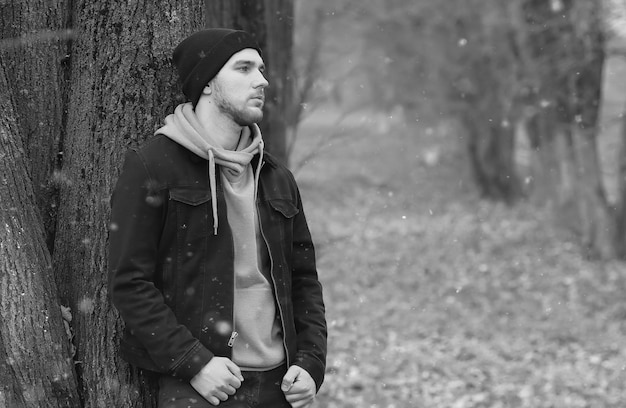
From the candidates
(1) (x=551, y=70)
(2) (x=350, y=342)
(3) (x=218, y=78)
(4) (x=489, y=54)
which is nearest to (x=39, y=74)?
(3) (x=218, y=78)

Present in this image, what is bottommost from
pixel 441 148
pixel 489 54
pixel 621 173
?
pixel 441 148

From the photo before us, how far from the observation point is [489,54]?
22062mm

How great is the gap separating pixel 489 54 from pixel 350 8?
12.0 feet

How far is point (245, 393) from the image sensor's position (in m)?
3.59

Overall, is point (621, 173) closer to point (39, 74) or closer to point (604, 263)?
point (604, 263)

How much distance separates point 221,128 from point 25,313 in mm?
1081

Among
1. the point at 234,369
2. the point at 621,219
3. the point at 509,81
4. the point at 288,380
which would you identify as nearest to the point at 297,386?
the point at 288,380

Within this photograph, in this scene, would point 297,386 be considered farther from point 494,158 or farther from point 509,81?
point 494,158

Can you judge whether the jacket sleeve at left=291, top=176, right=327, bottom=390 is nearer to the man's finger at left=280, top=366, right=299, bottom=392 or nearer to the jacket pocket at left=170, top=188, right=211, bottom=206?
the man's finger at left=280, top=366, right=299, bottom=392

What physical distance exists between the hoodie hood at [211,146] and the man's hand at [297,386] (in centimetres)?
64

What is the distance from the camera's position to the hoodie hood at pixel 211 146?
3527 millimetres

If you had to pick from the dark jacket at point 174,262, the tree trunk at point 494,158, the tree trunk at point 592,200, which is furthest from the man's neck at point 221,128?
the tree trunk at point 494,158

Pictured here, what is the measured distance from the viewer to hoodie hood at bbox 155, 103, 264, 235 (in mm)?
3527

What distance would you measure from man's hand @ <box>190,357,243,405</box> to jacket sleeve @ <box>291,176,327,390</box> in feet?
1.50
